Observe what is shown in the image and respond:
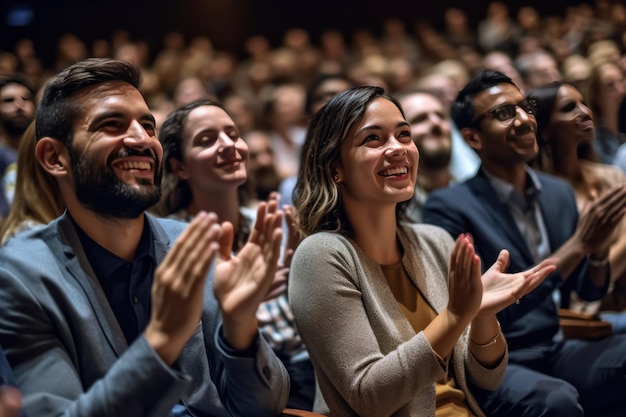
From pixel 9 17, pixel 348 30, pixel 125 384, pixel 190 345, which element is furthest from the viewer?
pixel 348 30

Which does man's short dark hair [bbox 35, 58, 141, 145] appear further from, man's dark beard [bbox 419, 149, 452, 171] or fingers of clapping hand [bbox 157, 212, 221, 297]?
man's dark beard [bbox 419, 149, 452, 171]

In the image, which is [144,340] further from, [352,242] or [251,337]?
[352,242]

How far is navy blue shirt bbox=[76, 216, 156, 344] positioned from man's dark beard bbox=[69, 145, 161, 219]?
0.07 metres

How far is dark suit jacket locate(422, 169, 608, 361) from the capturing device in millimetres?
2020

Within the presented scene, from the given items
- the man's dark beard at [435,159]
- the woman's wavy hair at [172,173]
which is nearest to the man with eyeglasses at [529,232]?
the woman's wavy hair at [172,173]

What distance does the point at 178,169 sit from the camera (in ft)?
7.28

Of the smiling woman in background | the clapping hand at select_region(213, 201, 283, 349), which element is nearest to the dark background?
the smiling woman in background

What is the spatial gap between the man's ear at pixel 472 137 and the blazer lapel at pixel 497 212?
121mm

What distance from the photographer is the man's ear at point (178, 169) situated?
7.22 ft

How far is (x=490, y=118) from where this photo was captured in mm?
1965

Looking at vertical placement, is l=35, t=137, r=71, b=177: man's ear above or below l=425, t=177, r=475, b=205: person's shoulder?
above

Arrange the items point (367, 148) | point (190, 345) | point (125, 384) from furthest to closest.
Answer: point (367, 148) < point (190, 345) < point (125, 384)

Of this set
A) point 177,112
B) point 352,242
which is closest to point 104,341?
point 352,242

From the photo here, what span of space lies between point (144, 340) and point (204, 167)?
0.98 m
